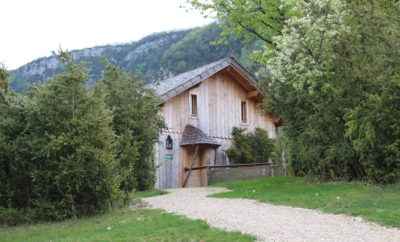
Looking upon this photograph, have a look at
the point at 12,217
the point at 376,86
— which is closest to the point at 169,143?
the point at 376,86

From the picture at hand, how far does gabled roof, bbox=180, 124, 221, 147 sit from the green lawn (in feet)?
30.7

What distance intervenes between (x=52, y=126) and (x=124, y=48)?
69.3 metres

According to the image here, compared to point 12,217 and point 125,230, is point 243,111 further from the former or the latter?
point 125,230

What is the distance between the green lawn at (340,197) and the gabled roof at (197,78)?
1034 cm

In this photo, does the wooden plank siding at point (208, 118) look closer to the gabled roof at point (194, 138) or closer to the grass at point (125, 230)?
the gabled roof at point (194, 138)

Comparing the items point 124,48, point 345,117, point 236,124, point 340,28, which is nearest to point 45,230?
point 345,117

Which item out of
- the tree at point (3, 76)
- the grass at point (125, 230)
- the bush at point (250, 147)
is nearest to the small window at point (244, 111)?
the bush at point (250, 147)

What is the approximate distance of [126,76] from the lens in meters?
20.3

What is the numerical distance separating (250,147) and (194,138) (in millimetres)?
3758

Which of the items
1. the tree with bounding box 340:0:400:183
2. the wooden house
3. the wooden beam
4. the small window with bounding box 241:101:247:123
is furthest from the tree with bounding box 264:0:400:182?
the small window with bounding box 241:101:247:123

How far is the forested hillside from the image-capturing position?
5625 cm

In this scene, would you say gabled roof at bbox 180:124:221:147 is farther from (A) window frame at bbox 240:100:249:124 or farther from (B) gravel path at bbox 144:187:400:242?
(B) gravel path at bbox 144:187:400:242

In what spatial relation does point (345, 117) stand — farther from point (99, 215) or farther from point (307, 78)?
point (99, 215)

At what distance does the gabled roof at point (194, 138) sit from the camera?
2776 centimetres
